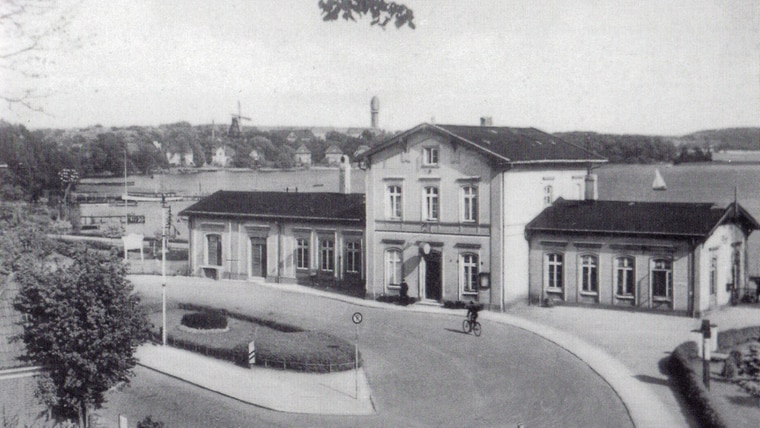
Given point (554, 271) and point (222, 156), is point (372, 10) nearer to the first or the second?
point (222, 156)

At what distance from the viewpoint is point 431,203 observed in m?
32.7

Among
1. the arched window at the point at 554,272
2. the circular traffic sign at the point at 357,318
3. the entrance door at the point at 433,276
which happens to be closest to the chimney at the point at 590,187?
A: the arched window at the point at 554,272

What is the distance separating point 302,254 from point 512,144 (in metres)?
10.9

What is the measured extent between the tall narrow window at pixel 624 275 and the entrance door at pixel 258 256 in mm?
16279

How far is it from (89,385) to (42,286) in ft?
7.39

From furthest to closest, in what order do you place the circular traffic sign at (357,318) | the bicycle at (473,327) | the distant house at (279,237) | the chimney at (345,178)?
1. the chimney at (345,178)
2. the distant house at (279,237)
3. the bicycle at (473,327)
4. the circular traffic sign at (357,318)

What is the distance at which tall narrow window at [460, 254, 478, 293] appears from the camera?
1247 inches

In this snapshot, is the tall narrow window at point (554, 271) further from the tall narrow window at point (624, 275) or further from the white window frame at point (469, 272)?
the white window frame at point (469, 272)

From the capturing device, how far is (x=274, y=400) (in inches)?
786

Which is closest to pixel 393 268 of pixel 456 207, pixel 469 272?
pixel 469 272

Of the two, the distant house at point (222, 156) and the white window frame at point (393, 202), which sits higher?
the distant house at point (222, 156)

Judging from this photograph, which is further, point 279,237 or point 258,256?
point 258,256

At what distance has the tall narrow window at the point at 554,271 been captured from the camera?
3152 cm

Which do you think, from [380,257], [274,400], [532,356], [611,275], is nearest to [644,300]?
[611,275]
